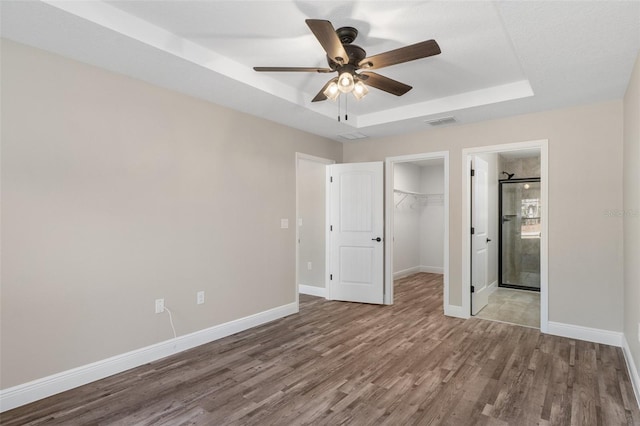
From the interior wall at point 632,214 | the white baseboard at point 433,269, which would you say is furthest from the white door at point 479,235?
the white baseboard at point 433,269

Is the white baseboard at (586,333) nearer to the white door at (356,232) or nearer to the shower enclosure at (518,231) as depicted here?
the white door at (356,232)

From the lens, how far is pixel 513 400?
246cm

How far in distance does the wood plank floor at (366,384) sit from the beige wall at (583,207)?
0.45 meters

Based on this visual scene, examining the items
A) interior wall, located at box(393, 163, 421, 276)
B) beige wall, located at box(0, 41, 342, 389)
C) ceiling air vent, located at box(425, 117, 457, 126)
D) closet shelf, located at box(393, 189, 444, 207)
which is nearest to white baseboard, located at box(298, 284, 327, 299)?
beige wall, located at box(0, 41, 342, 389)

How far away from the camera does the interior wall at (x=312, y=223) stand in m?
5.61

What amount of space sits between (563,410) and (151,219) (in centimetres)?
355

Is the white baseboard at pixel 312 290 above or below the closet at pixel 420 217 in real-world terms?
below

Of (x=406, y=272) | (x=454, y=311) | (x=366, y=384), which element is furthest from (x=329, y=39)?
(x=406, y=272)

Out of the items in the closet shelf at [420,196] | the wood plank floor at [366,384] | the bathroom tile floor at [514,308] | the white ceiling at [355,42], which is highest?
the white ceiling at [355,42]

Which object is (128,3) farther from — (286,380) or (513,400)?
(513,400)

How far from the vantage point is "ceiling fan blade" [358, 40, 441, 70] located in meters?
2.08

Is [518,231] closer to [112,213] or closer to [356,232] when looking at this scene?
[356,232]

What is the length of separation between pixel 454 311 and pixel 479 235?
109cm

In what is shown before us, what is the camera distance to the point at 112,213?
9.41 ft
